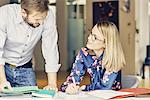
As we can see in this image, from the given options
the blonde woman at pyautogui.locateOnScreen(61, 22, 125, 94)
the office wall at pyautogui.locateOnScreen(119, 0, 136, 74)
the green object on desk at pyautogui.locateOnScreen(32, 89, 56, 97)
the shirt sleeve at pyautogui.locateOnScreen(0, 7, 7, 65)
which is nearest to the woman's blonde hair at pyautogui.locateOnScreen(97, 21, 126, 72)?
the blonde woman at pyautogui.locateOnScreen(61, 22, 125, 94)

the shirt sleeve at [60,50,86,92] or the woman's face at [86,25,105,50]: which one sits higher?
the woman's face at [86,25,105,50]

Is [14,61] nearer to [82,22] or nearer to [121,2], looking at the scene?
[121,2]

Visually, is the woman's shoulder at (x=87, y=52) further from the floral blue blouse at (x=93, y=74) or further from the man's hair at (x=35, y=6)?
the man's hair at (x=35, y=6)

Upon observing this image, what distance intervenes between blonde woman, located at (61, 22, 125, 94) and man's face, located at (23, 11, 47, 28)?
46 centimetres

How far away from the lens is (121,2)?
7.07 meters

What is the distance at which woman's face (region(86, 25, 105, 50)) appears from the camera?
2400 mm

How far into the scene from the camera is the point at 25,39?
7.47 ft

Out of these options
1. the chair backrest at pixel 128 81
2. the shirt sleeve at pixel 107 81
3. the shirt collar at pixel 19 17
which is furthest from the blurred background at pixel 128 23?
the shirt collar at pixel 19 17

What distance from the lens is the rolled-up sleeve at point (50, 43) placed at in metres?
2.27

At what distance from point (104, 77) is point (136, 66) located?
493 centimetres

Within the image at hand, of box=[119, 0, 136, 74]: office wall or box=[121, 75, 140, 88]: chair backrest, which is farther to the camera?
box=[119, 0, 136, 74]: office wall

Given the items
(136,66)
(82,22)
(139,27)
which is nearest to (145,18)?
(139,27)

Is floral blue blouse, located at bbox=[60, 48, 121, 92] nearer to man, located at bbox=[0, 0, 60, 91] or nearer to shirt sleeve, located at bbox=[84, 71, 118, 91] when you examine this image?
shirt sleeve, located at bbox=[84, 71, 118, 91]

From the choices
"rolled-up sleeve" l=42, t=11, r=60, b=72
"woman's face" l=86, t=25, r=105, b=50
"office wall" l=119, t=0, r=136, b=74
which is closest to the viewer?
"rolled-up sleeve" l=42, t=11, r=60, b=72
